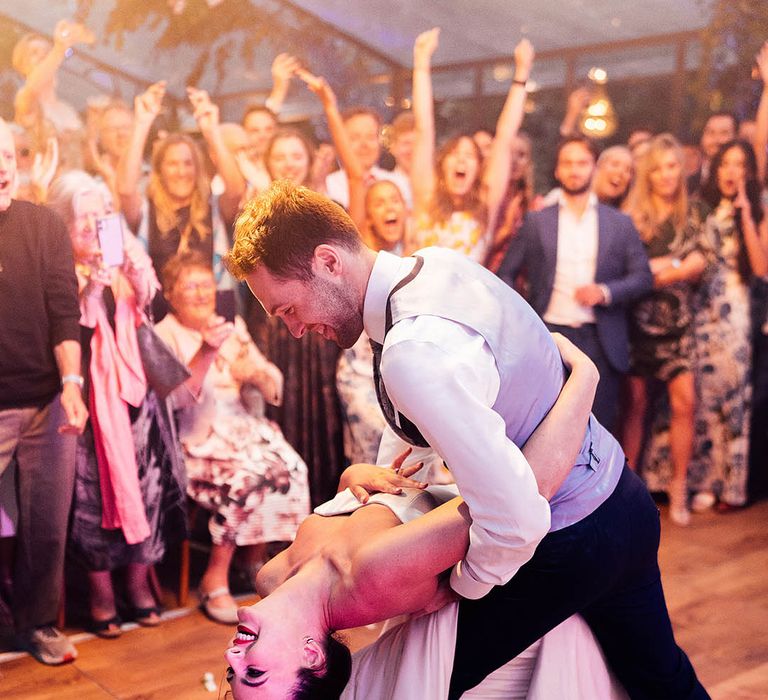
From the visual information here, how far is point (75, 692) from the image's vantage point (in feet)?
9.12

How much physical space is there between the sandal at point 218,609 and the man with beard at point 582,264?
1922 mm

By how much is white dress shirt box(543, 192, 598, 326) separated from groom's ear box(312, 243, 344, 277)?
9.61 ft

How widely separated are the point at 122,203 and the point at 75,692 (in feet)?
5.32

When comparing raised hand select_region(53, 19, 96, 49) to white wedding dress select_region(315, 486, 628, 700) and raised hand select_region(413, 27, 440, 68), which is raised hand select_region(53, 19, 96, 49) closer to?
raised hand select_region(413, 27, 440, 68)

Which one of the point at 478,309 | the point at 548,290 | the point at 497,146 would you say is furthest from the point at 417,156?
the point at 478,309

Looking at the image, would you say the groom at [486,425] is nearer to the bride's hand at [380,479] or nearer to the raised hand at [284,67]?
the bride's hand at [380,479]

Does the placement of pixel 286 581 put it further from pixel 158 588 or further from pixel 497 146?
pixel 497 146

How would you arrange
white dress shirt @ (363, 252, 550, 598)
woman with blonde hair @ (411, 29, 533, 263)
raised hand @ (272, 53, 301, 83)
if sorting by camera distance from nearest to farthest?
white dress shirt @ (363, 252, 550, 598), raised hand @ (272, 53, 301, 83), woman with blonde hair @ (411, 29, 533, 263)

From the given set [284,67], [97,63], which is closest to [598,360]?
[284,67]

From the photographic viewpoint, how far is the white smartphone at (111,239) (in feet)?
10.5

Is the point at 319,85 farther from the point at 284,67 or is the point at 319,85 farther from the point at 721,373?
the point at 721,373

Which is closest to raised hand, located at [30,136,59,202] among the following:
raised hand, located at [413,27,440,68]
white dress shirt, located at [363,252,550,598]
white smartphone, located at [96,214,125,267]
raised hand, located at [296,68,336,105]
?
white smartphone, located at [96,214,125,267]

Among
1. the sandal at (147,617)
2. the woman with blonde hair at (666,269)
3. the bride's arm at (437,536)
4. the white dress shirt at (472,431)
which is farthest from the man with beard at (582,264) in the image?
the white dress shirt at (472,431)

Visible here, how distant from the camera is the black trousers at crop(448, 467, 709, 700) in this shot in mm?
1583
